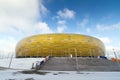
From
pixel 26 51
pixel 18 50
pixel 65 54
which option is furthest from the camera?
pixel 18 50

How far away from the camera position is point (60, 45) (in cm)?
3456

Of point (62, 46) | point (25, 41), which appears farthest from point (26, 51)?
point (62, 46)

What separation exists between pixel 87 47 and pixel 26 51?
17781mm

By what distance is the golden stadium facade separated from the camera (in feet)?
113

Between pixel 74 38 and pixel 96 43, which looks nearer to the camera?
pixel 74 38

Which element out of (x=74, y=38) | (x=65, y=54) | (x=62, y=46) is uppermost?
(x=74, y=38)

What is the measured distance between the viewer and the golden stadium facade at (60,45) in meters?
34.5

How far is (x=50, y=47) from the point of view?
3450 cm

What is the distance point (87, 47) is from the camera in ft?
117

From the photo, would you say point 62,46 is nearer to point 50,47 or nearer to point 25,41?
point 50,47

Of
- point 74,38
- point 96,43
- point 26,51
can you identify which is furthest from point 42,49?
point 96,43

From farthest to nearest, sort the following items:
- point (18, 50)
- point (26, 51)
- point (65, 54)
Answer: point (18, 50)
point (26, 51)
point (65, 54)

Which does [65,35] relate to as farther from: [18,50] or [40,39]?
[18,50]

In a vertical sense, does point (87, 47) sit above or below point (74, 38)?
below
